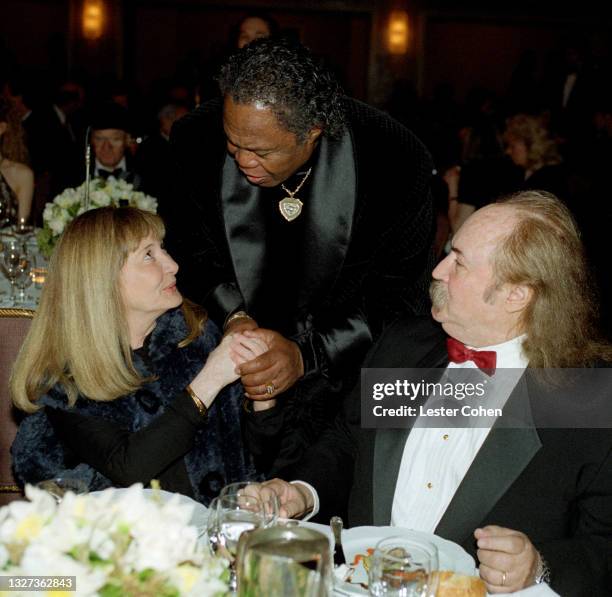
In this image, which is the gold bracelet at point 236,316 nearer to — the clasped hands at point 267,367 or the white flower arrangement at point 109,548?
the clasped hands at point 267,367

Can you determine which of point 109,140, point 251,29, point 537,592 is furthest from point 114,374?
point 109,140

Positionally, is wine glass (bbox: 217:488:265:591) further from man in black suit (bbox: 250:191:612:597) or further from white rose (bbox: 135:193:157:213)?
white rose (bbox: 135:193:157:213)

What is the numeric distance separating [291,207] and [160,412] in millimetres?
777

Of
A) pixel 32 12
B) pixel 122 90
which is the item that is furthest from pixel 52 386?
pixel 32 12

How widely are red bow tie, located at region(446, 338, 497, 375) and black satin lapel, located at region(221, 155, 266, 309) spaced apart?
86 cm

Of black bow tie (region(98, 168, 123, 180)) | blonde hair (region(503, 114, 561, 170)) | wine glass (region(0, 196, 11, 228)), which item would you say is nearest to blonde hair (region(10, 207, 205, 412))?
wine glass (region(0, 196, 11, 228))

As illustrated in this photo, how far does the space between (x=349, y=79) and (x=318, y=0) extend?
6.06ft

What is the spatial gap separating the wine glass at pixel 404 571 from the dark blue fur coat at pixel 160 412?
3.83 ft

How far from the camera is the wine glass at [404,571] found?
1326 millimetres

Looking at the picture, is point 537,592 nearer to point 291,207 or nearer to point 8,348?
point 291,207

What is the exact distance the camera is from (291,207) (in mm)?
2768

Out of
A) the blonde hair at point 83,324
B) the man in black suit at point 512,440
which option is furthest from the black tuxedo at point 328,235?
the man in black suit at point 512,440

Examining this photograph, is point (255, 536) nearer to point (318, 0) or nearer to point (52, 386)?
point (52, 386)

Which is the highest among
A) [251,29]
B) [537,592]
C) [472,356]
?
[251,29]
